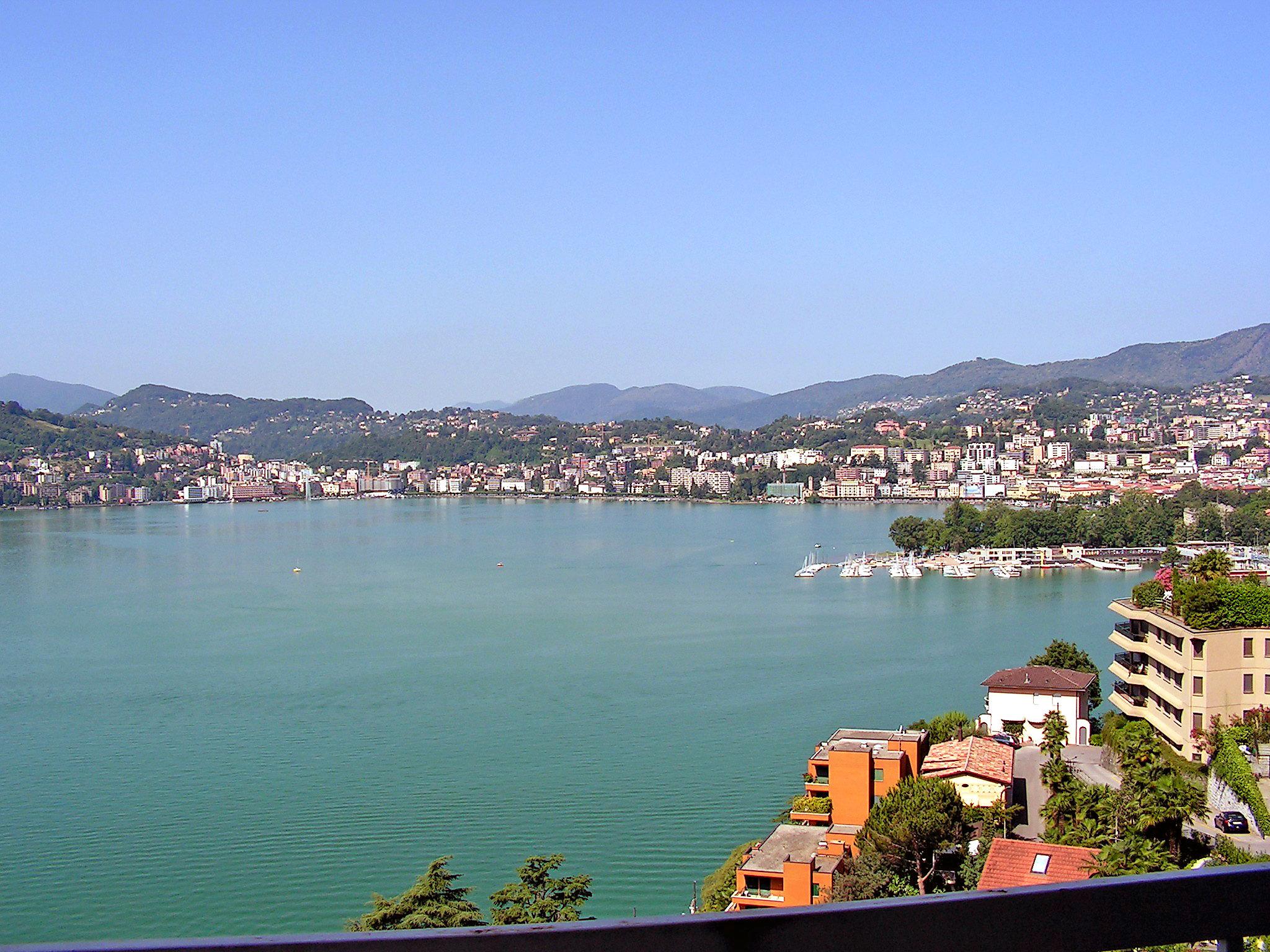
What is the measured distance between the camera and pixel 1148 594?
18.9 ft

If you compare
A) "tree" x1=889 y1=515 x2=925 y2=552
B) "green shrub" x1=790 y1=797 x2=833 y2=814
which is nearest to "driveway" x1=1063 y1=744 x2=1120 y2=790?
"green shrub" x1=790 y1=797 x2=833 y2=814

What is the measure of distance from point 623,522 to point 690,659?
1791cm

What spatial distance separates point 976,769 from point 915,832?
868 mm

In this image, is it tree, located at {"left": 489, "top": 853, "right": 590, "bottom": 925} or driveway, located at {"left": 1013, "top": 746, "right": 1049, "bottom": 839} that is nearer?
tree, located at {"left": 489, "top": 853, "right": 590, "bottom": 925}

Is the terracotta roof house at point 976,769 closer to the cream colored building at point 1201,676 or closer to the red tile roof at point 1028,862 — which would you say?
the cream colored building at point 1201,676

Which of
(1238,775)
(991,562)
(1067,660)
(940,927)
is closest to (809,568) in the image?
(991,562)

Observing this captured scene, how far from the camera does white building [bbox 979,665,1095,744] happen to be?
5.96 metres

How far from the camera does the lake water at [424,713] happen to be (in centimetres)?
447

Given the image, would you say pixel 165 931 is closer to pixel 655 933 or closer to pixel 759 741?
pixel 759 741

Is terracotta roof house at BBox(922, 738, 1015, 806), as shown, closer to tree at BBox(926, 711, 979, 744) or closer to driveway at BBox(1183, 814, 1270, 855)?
tree at BBox(926, 711, 979, 744)

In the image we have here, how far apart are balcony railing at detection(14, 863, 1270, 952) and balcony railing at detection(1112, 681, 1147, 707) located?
542 cm

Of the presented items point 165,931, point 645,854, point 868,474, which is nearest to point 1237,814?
point 645,854

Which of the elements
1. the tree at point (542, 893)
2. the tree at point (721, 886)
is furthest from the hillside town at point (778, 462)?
the tree at point (542, 893)

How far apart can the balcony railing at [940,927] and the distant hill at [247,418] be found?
196 feet
